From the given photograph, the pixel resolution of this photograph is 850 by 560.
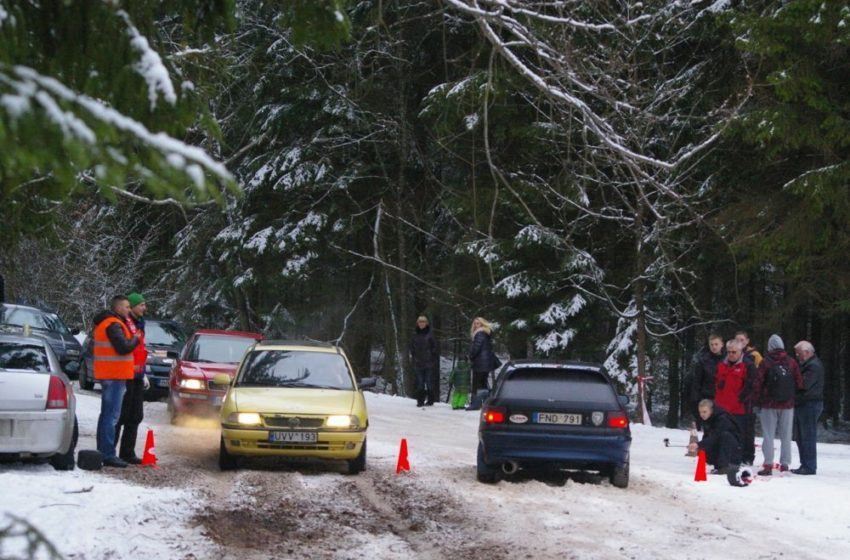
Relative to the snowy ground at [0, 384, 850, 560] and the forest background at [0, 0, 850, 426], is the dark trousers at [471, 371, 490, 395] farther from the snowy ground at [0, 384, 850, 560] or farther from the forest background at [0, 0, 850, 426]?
the snowy ground at [0, 384, 850, 560]

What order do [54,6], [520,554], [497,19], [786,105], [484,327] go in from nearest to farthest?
[54,6] → [497,19] → [520,554] → [786,105] → [484,327]

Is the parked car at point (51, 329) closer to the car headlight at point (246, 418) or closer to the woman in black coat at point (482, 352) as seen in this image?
the woman in black coat at point (482, 352)

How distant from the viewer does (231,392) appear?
44.3 feet

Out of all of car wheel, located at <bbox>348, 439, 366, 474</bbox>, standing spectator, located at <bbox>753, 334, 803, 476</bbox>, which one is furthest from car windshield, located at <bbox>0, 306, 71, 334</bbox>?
standing spectator, located at <bbox>753, 334, 803, 476</bbox>

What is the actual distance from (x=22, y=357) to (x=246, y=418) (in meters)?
2.64

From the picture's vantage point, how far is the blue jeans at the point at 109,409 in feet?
40.9

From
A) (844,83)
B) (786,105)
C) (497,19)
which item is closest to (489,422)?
(497,19)

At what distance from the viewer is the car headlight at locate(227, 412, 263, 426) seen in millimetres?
12883

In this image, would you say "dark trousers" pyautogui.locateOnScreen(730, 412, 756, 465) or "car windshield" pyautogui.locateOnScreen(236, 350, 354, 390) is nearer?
"car windshield" pyautogui.locateOnScreen(236, 350, 354, 390)

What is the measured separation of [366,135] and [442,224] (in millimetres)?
3666

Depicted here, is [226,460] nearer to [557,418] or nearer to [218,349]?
[557,418]

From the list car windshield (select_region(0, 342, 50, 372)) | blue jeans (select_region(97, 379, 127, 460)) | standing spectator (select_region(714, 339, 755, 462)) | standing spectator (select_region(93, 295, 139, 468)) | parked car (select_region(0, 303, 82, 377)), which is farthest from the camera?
parked car (select_region(0, 303, 82, 377))

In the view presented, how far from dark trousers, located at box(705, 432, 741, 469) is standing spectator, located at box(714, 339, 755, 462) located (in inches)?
10.4

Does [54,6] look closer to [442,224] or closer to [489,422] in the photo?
[489,422]
